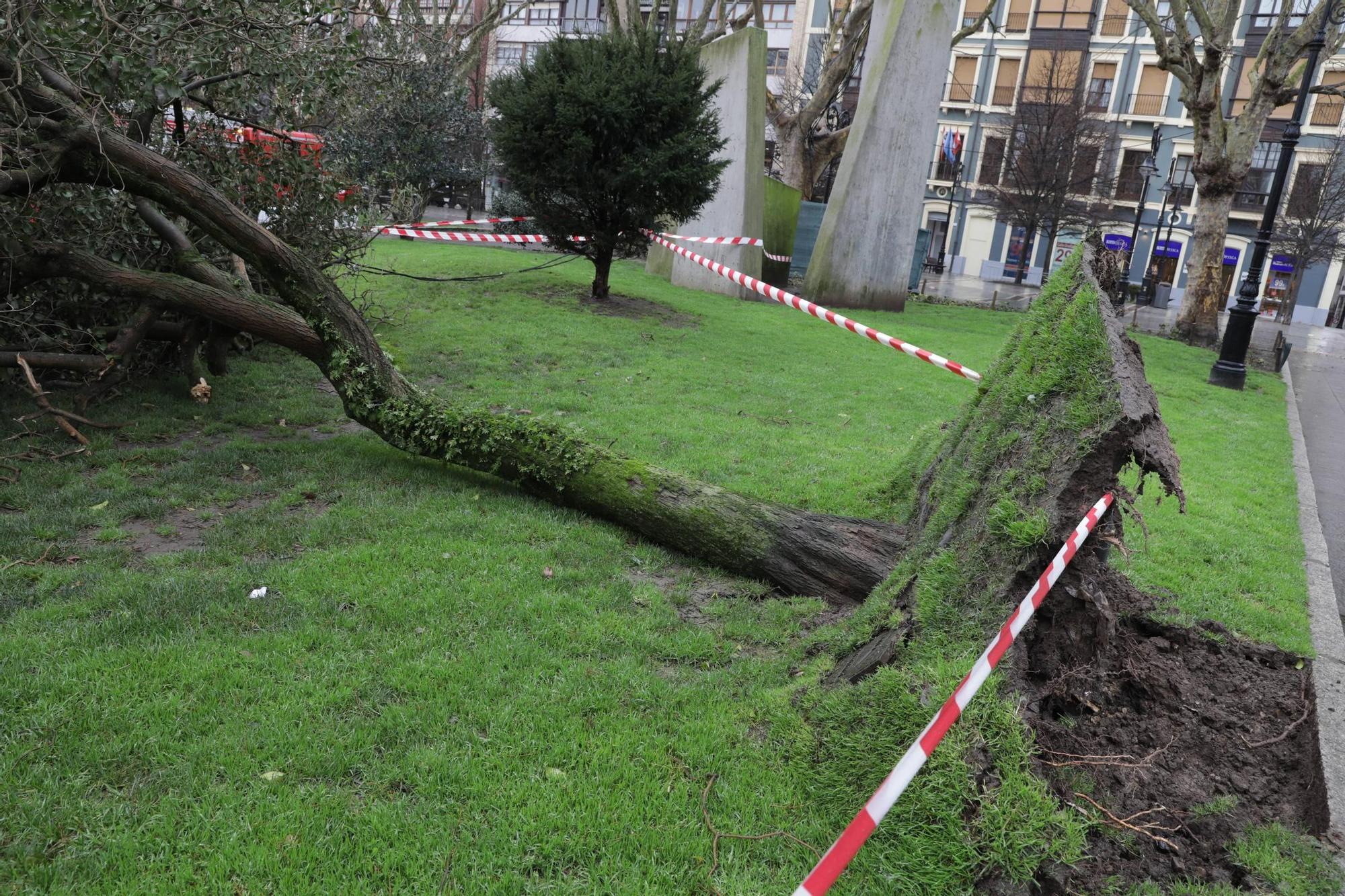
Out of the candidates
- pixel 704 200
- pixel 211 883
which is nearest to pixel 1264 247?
pixel 704 200

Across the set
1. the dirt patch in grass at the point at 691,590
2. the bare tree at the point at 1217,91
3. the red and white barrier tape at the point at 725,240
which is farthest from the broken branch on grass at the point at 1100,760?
the bare tree at the point at 1217,91

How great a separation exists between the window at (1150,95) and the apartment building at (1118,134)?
1.8 inches

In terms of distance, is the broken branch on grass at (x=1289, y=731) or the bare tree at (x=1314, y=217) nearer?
the broken branch on grass at (x=1289, y=731)

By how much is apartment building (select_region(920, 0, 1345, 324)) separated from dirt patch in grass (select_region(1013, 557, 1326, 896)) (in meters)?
36.3

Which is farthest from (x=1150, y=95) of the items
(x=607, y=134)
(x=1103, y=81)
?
(x=607, y=134)

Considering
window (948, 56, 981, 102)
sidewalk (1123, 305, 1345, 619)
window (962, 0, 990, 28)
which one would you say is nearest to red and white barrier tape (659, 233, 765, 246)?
sidewalk (1123, 305, 1345, 619)

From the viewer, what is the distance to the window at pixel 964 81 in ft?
151

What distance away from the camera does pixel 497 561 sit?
465cm

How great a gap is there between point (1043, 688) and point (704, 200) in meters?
11.2

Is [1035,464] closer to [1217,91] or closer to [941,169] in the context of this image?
[1217,91]

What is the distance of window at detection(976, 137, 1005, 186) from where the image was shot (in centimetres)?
4291

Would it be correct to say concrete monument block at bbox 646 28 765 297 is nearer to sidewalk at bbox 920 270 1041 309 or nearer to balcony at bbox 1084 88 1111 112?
sidewalk at bbox 920 270 1041 309

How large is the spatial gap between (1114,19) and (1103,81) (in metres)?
2.87

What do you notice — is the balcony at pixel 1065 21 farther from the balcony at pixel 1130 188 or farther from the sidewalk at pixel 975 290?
the sidewalk at pixel 975 290
